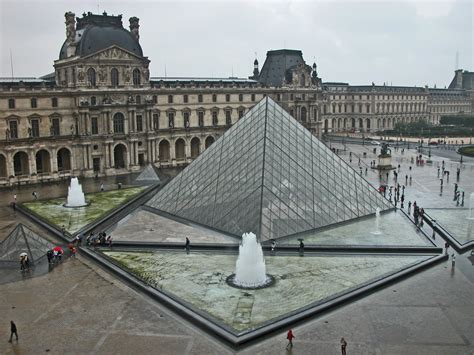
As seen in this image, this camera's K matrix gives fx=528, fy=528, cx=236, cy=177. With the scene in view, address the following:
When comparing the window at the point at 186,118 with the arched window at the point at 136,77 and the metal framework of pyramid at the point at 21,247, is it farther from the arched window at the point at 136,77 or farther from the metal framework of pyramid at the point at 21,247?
the metal framework of pyramid at the point at 21,247

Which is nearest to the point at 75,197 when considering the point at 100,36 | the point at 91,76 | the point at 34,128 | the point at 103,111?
the point at 34,128

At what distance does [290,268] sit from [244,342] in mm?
6253

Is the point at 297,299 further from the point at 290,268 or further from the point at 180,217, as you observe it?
the point at 180,217

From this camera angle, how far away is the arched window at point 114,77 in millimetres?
48156

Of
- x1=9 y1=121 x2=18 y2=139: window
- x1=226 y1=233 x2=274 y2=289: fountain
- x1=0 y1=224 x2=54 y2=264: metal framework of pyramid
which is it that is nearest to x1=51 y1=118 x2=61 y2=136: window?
x1=9 y1=121 x2=18 y2=139: window


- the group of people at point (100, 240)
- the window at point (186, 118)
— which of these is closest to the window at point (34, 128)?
the window at point (186, 118)

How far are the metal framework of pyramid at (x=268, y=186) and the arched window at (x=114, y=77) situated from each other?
20466 millimetres

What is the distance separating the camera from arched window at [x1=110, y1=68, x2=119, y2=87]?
4816cm

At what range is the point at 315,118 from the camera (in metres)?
68.2

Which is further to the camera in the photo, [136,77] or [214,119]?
[214,119]

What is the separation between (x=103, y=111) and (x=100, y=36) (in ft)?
22.2

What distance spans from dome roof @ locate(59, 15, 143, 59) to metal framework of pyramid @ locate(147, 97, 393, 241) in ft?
70.9

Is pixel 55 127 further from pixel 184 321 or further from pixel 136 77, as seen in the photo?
pixel 184 321

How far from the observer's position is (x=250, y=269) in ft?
61.5
